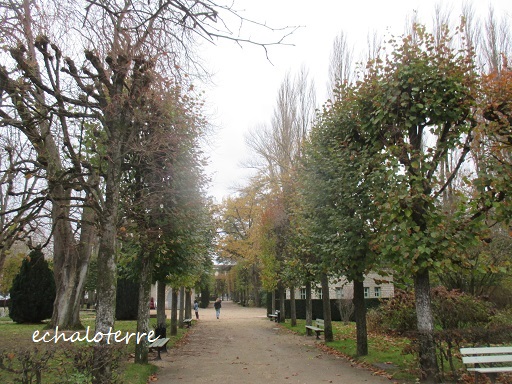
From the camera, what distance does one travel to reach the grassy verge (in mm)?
9539

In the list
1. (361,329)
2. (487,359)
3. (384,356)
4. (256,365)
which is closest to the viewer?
(487,359)

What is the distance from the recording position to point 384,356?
1180 cm

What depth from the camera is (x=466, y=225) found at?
8719 mm

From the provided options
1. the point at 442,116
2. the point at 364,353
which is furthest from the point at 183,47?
the point at 364,353

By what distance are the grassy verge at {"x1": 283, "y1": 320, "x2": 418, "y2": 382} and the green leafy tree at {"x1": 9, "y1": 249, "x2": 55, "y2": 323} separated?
16753mm

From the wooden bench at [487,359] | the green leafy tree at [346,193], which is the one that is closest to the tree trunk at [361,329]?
the green leafy tree at [346,193]

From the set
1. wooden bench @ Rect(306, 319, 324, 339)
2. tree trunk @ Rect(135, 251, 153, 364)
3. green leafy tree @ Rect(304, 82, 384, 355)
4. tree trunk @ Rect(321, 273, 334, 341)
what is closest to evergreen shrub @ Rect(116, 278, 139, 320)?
wooden bench @ Rect(306, 319, 324, 339)

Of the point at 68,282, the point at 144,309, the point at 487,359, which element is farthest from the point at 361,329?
the point at 68,282

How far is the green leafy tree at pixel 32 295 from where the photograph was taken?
24500 mm

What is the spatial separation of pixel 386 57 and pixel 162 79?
5800 mm

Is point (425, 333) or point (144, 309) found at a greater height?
point (144, 309)

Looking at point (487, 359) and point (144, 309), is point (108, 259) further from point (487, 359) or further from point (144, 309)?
point (487, 359)

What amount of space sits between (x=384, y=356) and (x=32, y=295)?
20.4 meters

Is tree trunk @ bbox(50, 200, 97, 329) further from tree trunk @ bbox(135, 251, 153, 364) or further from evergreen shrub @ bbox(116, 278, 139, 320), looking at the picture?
evergreen shrub @ bbox(116, 278, 139, 320)
